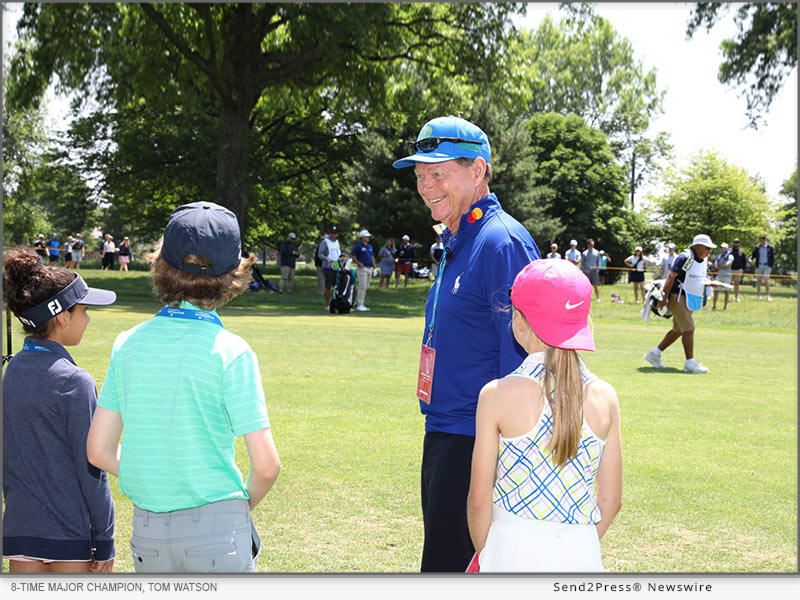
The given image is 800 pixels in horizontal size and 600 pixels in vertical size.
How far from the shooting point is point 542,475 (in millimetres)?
2590

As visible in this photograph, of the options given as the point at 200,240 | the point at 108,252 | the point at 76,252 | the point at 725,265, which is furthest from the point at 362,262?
the point at 76,252

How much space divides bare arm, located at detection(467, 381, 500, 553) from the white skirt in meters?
0.05

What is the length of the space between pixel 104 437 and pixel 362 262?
2134 cm

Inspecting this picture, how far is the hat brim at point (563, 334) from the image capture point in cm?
263

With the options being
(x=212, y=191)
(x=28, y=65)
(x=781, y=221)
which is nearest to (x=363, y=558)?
(x=28, y=65)

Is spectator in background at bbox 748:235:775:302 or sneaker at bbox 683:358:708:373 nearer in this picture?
sneaker at bbox 683:358:708:373

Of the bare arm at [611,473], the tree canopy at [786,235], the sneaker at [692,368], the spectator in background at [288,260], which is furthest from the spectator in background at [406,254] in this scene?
the bare arm at [611,473]

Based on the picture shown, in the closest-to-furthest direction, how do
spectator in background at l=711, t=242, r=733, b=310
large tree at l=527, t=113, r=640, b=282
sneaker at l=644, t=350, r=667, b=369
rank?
1. sneaker at l=644, t=350, r=667, b=369
2. spectator in background at l=711, t=242, r=733, b=310
3. large tree at l=527, t=113, r=640, b=282

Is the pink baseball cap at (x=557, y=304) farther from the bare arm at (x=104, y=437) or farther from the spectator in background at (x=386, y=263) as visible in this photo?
the spectator in background at (x=386, y=263)

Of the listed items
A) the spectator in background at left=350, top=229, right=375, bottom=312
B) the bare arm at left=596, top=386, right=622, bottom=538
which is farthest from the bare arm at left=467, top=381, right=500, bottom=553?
the spectator in background at left=350, top=229, right=375, bottom=312

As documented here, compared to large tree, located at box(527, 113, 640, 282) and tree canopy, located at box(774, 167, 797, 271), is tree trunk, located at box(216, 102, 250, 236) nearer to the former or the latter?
large tree, located at box(527, 113, 640, 282)

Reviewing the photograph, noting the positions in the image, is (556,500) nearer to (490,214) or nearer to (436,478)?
(436,478)

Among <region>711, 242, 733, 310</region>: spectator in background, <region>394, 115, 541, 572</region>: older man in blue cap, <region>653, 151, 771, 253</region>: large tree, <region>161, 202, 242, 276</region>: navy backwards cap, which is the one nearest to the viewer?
<region>161, 202, 242, 276</region>: navy backwards cap

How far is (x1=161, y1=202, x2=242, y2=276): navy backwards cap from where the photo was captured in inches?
108
